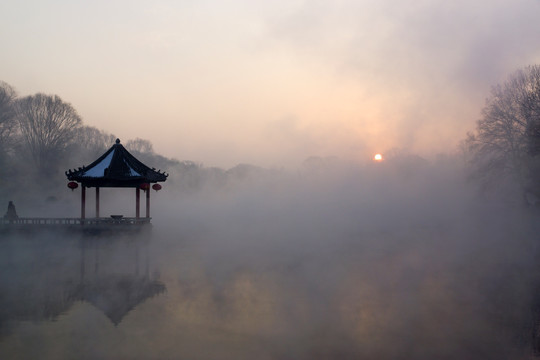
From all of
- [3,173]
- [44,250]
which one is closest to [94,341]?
[44,250]

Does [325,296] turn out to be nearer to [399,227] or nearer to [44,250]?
[44,250]

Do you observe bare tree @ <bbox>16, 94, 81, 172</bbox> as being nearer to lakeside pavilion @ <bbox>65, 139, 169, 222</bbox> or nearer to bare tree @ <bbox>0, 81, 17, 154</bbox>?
bare tree @ <bbox>0, 81, 17, 154</bbox>

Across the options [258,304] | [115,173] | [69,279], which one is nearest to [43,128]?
[115,173]

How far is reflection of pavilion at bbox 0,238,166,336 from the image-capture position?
10.2 meters

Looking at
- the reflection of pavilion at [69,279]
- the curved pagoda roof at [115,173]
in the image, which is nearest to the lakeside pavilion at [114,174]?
the curved pagoda roof at [115,173]

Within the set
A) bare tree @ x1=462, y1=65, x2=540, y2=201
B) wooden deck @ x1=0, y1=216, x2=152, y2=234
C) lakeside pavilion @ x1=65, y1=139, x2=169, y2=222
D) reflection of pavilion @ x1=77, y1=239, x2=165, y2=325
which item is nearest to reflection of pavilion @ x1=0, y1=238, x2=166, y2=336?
reflection of pavilion @ x1=77, y1=239, x2=165, y2=325

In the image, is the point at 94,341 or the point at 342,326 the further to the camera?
the point at 342,326

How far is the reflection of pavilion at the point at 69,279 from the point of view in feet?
33.5

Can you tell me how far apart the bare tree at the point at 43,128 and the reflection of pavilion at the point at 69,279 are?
3103 centimetres

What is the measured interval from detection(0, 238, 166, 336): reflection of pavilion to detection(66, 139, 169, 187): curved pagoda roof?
3.27 m

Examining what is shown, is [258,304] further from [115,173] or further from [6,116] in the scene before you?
[6,116]

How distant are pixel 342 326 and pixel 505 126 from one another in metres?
31.5

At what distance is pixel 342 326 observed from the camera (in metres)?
9.13

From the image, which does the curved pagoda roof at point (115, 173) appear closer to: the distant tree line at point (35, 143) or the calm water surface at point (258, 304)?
the calm water surface at point (258, 304)
